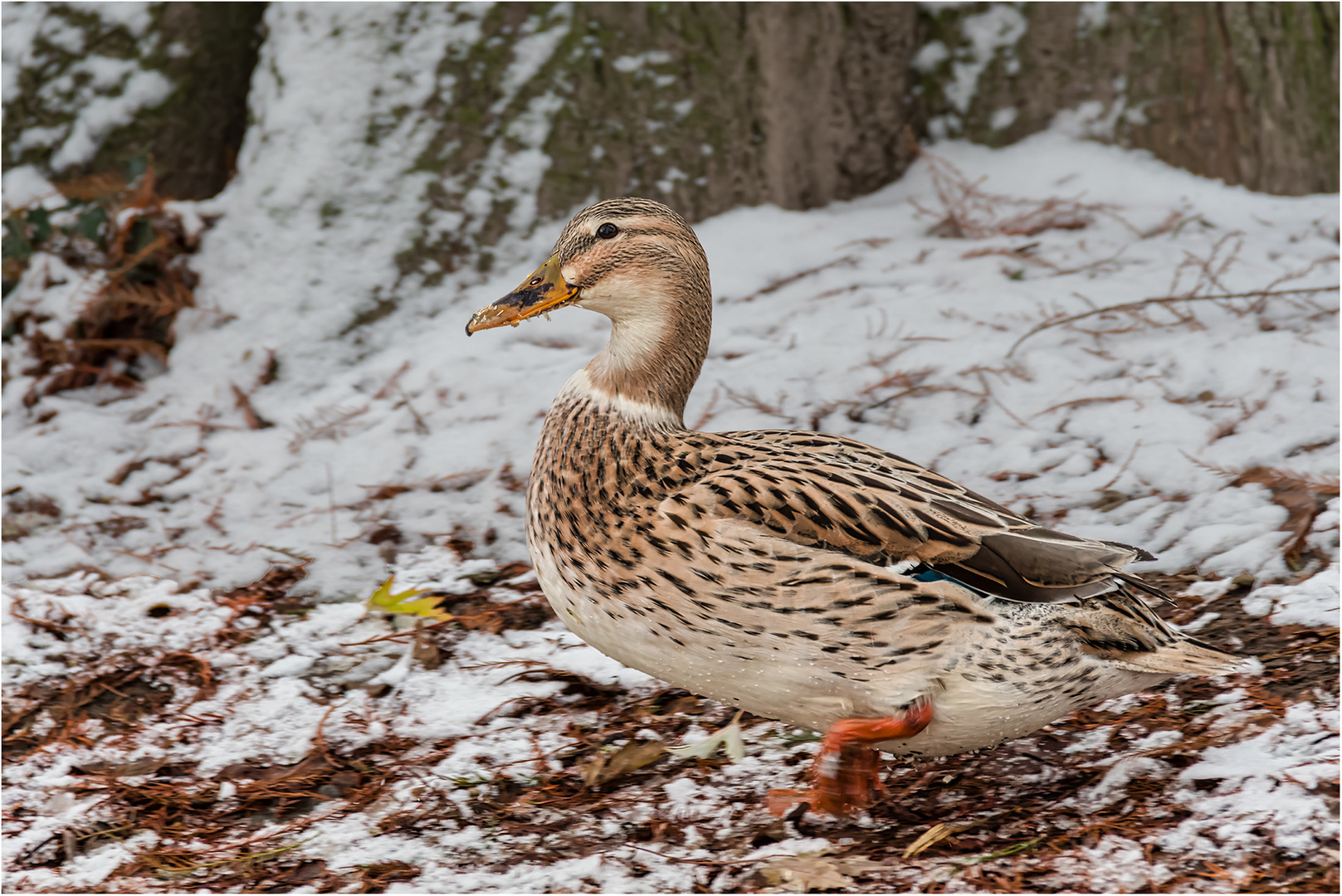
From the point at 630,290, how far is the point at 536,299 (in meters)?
0.25

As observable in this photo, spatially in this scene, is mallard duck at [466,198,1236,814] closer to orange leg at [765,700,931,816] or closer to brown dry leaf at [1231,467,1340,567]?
orange leg at [765,700,931,816]

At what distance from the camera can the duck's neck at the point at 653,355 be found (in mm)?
3070

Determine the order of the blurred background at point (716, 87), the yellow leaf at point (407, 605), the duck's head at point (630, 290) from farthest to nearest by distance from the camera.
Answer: the blurred background at point (716, 87) < the yellow leaf at point (407, 605) < the duck's head at point (630, 290)

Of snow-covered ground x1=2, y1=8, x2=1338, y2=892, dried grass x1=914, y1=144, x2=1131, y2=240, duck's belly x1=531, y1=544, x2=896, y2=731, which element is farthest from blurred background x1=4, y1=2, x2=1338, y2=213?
duck's belly x1=531, y1=544, x2=896, y2=731

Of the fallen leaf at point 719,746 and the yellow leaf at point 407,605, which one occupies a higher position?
the yellow leaf at point 407,605

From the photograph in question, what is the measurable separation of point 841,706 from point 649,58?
373 centimetres

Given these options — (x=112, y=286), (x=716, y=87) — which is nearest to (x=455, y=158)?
(x=716, y=87)

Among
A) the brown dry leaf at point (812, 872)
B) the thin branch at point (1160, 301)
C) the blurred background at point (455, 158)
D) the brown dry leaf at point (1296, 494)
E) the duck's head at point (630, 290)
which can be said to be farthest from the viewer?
the blurred background at point (455, 158)

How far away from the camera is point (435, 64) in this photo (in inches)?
214

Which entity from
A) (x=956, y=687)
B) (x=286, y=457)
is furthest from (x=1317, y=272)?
(x=286, y=457)

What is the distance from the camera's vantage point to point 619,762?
299 cm

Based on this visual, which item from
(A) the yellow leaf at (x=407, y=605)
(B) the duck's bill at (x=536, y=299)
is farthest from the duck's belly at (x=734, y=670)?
(A) the yellow leaf at (x=407, y=605)

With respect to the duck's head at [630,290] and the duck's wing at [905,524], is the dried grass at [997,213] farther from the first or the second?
the duck's wing at [905,524]

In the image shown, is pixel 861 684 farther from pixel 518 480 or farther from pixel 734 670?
pixel 518 480
